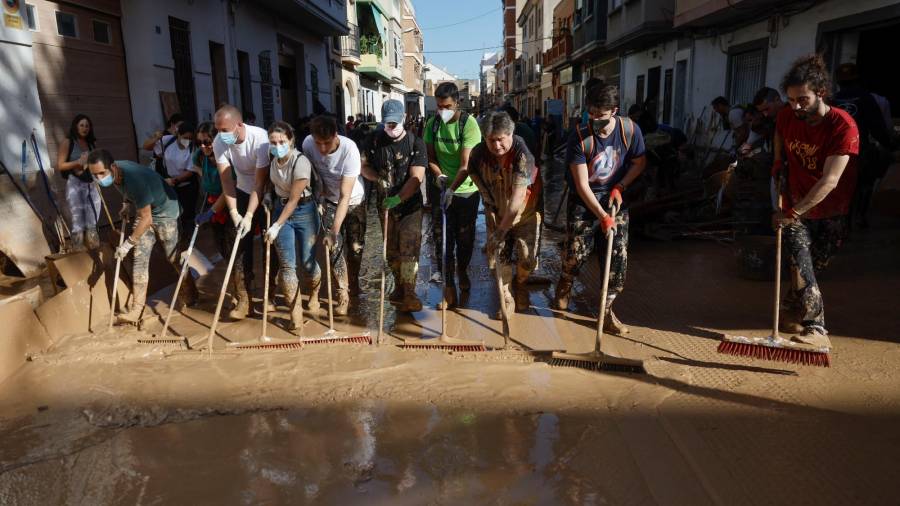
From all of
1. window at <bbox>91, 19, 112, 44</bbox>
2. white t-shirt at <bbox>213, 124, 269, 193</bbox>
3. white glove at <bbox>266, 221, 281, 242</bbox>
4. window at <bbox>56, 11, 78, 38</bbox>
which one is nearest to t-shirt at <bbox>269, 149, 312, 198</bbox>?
white t-shirt at <bbox>213, 124, 269, 193</bbox>

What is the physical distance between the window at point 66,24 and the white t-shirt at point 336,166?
4.73m

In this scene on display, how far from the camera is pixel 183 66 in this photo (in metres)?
9.86

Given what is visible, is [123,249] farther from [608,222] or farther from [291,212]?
[608,222]

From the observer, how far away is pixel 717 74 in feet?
37.3

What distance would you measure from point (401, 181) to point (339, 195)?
49cm

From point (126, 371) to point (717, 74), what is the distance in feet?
36.8

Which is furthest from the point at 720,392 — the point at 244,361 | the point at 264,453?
the point at 244,361

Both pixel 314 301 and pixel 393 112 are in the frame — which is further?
pixel 314 301

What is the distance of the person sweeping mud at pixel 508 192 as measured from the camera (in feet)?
13.1

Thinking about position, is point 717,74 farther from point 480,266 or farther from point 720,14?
point 480,266

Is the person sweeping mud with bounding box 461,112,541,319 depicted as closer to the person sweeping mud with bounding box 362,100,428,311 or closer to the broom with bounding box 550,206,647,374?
the person sweeping mud with bounding box 362,100,428,311

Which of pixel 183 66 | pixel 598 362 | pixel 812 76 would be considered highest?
pixel 183 66

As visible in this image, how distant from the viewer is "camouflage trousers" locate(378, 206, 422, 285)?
4.70 metres

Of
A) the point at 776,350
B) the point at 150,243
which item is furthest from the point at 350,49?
the point at 776,350
